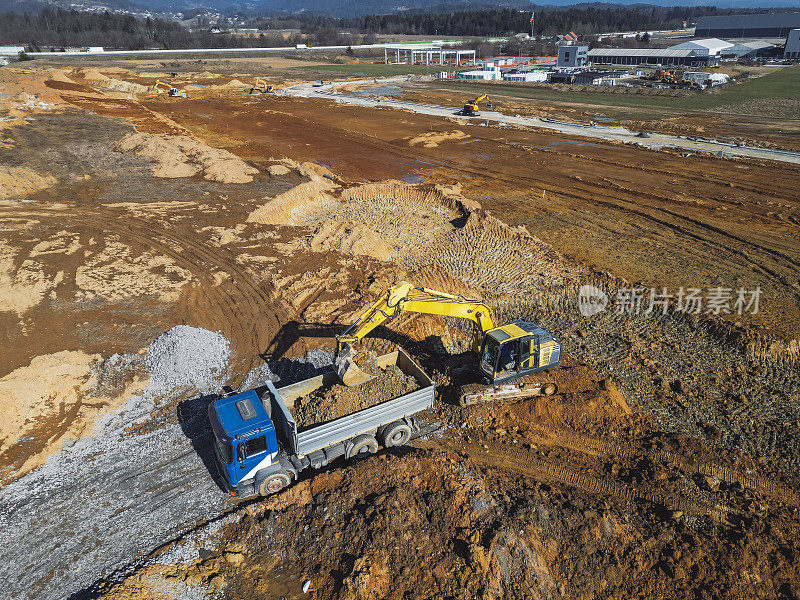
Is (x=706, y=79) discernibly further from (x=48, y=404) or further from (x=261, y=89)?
(x=48, y=404)

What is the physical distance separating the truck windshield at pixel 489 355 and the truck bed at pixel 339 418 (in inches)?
84.0

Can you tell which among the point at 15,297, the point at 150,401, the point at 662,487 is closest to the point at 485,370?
the point at 662,487

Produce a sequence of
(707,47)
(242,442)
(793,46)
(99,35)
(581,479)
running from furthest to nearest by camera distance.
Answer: (99,35) → (793,46) → (707,47) → (581,479) → (242,442)

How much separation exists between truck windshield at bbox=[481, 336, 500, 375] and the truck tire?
2959 millimetres

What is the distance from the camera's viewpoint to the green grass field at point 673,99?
199ft

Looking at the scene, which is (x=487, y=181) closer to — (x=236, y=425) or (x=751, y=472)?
(x=751, y=472)

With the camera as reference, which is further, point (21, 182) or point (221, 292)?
point (21, 182)

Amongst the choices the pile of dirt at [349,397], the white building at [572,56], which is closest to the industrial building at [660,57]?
the white building at [572,56]

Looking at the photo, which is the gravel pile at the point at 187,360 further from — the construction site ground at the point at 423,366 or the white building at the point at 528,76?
the white building at the point at 528,76

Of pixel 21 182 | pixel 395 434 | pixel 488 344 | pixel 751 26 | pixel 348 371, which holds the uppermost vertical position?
pixel 751 26

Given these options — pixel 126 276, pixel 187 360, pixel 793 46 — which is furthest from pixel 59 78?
pixel 793 46

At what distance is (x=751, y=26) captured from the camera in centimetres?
13562

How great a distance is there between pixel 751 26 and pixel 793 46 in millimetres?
39279

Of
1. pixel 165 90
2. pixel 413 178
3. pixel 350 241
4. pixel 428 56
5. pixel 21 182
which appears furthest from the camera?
pixel 428 56
